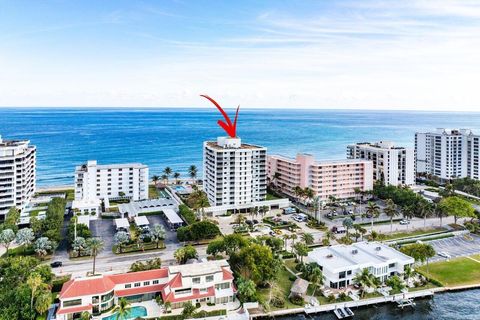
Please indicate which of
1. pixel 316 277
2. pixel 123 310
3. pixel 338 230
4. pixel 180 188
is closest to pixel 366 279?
pixel 316 277

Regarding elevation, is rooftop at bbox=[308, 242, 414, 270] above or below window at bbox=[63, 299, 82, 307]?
above

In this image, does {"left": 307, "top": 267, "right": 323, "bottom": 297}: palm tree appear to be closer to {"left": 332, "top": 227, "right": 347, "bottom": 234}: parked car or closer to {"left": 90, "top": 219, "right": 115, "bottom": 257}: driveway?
{"left": 332, "top": 227, "right": 347, "bottom": 234}: parked car

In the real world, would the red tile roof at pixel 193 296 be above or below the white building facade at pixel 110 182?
below

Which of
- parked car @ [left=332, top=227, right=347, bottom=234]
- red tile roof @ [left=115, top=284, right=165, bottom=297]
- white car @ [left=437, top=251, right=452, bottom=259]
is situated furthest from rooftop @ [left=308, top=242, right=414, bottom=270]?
red tile roof @ [left=115, top=284, right=165, bottom=297]

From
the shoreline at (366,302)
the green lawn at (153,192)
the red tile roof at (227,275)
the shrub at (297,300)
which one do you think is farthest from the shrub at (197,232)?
the green lawn at (153,192)

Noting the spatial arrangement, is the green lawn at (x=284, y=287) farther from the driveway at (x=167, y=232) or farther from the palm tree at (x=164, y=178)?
the palm tree at (x=164, y=178)

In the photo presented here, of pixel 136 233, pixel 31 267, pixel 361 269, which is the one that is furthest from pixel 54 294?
pixel 361 269

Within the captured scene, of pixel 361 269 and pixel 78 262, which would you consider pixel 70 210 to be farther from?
pixel 361 269
